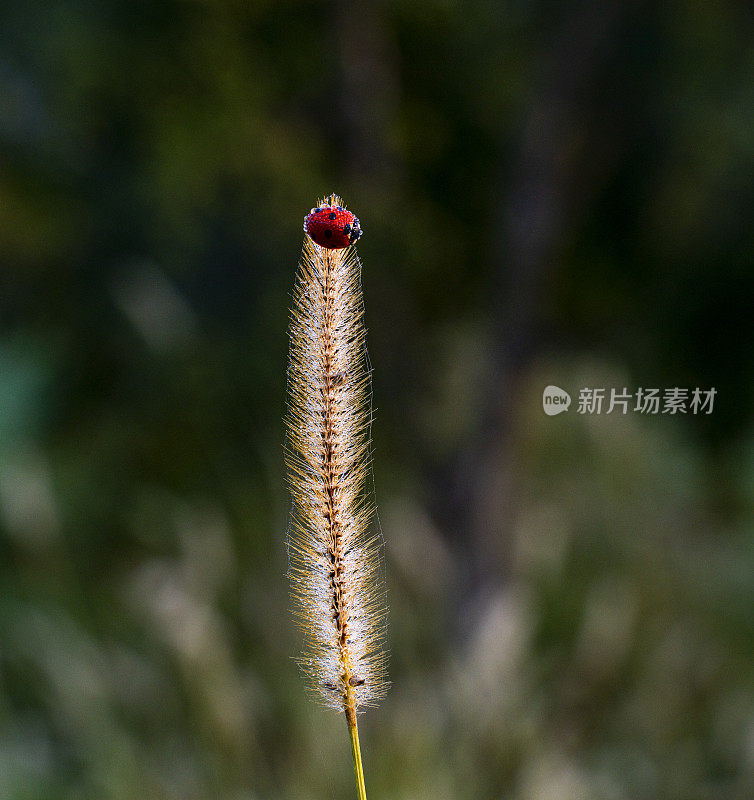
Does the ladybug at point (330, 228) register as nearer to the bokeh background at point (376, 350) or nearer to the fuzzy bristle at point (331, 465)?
the fuzzy bristle at point (331, 465)

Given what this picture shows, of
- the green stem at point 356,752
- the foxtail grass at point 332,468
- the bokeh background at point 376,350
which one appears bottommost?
the green stem at point 356,752

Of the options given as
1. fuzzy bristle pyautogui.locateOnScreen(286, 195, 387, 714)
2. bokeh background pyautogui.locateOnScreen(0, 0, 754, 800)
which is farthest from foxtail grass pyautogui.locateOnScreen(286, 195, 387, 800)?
bokeh background pyautogui.locateOnScreen(0, 0, 754, 800)

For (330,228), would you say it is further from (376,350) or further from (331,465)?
(376,350)

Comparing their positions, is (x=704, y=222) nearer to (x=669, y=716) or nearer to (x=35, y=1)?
(x=669, y=716)

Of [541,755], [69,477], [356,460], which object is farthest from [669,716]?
[356,460]

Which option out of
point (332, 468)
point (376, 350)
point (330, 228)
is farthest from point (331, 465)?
point (376, 350)

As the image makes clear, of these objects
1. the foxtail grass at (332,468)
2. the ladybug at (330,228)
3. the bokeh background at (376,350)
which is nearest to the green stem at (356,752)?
the foxtail grass at (332,468)
